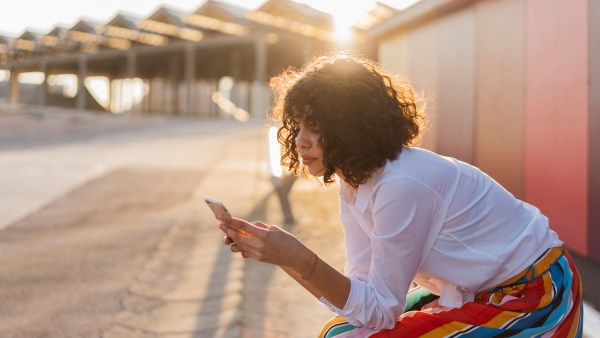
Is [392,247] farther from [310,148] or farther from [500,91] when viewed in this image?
[500,91]

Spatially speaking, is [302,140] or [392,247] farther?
[302,140]

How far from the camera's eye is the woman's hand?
4.62 feet

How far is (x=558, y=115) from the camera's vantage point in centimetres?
428

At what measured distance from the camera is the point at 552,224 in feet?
14.4

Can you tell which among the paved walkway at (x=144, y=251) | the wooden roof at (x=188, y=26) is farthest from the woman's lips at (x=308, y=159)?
the wooden roof at (x=188, y=26)

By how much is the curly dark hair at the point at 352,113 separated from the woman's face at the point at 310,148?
0.02 meters

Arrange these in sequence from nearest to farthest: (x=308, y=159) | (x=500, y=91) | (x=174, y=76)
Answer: (x=308, y=159), (x=500, y=91), (x=174, y=76)

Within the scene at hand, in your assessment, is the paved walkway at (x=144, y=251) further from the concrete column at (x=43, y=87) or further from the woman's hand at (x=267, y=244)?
the concrete column at (x=43, y=87)

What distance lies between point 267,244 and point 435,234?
1.50ft

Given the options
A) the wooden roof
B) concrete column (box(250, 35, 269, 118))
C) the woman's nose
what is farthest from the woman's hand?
concrete column (box(250, 35, 269, 118))

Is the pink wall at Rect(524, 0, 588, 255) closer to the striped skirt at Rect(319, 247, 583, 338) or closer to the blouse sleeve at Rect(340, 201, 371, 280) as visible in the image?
the striped skirt at Rect(319, 247, 583, 338)

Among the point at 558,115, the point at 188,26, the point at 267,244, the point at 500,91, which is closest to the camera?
the point at 267,244

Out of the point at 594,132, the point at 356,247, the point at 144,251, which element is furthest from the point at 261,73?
the point at 356,247

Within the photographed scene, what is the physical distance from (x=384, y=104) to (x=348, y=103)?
107mm
